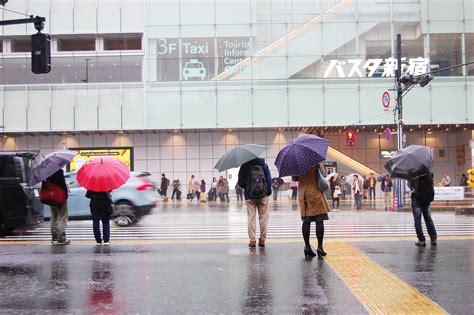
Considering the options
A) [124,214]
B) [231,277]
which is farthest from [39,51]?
[231,277]

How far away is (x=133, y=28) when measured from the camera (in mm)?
35625

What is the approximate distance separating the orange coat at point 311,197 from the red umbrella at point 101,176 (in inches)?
152

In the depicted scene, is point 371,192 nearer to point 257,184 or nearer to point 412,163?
point 412,163

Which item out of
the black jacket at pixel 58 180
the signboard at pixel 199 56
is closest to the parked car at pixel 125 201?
the black jacket at pixel 58 180

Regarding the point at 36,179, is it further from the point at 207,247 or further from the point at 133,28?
the point at 133,28

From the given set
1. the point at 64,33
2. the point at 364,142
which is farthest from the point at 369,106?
the point at 64,33

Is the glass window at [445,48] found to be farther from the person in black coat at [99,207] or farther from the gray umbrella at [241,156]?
the person in black coat at [99,207]

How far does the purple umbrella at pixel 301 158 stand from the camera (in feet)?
27.2

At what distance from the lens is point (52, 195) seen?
10391mm

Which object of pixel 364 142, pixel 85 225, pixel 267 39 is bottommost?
pixel 85 225

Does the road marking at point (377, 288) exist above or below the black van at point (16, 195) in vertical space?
below

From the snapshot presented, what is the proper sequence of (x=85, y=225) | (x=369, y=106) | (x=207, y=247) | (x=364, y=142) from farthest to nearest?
1. (x=364, y=142)
2. (x=369, y=106)
3. (x=85, y=225)
4. (x=207, y=247)

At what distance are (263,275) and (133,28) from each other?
3107cm

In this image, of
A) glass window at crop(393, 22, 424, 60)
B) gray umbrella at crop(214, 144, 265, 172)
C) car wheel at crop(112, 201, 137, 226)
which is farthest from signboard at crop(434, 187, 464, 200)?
gray umbrella at crop(214, 144, 265, 172)
